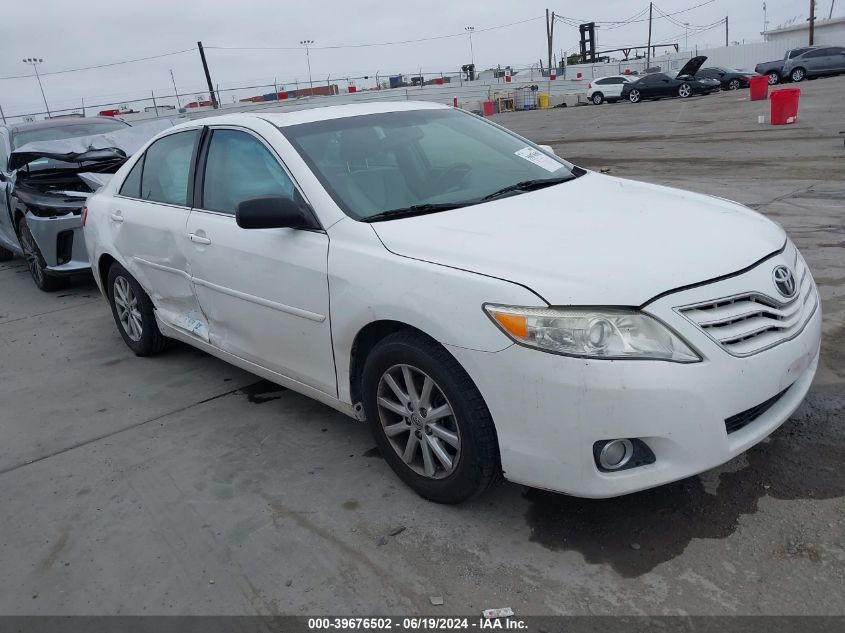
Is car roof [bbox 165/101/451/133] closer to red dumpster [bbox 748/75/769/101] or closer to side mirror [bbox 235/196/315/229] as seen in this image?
side mirror [bbox 235/196/315/229]

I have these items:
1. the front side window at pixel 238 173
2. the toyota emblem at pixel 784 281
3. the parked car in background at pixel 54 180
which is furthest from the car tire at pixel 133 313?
the toyota emblem at pixel 784 281

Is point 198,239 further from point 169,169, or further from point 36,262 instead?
point 36,262

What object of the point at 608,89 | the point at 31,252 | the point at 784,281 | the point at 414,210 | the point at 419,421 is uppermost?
the point at 608,89

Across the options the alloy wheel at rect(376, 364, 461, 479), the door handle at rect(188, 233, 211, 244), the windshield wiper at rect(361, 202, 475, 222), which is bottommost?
the alloy wheel at rect(376, 364, 461, 479)

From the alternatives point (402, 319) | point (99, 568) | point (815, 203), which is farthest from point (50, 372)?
point (815, 203)

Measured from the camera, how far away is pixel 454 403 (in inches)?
103

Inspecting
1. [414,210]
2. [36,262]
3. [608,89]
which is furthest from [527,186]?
[608,89]

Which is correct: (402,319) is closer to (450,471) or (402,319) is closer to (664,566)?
(450,471)

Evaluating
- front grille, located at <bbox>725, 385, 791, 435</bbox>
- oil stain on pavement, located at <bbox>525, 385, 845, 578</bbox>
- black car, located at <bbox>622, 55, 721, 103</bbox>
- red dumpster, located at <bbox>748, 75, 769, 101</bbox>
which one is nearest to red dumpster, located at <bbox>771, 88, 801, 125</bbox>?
red dumpster, located at <bbox>748, 75, 769, 101</bbox>

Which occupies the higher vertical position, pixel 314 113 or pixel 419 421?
pixel 314 113

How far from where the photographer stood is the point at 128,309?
5086 mm

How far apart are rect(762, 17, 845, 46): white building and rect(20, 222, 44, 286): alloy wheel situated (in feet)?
216

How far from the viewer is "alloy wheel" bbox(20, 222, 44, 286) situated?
23.8 ft

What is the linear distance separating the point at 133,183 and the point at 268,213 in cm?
225
